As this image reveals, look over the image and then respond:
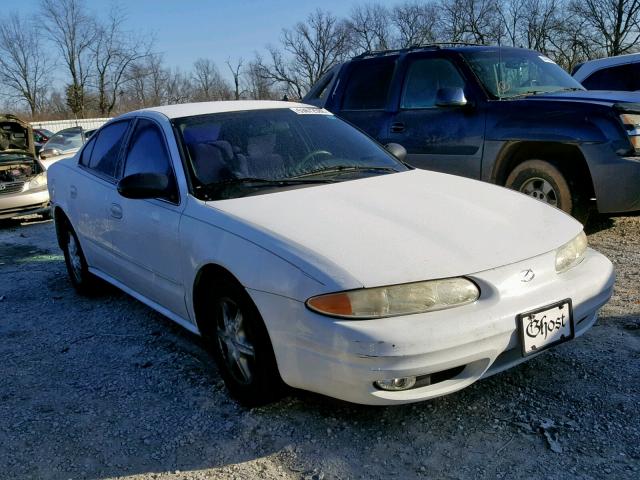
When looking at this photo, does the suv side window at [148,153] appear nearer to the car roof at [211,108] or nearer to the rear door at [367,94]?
the car roof at [211,108]

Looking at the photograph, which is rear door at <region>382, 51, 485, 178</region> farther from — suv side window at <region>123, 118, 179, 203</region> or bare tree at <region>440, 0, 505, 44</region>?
bare tree at <region>440, 0, 505, 44</region>

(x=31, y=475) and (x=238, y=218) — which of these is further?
(x=238, y=218)

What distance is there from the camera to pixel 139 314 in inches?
175

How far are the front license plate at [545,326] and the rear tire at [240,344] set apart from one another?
41.5 inches

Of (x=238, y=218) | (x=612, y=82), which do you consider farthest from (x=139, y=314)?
(x=612, y=82)

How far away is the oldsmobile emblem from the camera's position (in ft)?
8.26

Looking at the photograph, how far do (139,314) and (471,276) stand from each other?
2.79 m

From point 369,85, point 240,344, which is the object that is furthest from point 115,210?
point 369,85

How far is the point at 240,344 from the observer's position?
2873 mm

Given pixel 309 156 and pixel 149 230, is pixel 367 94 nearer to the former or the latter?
pixel 309 156

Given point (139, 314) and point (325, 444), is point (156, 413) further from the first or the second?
point (139, 314)

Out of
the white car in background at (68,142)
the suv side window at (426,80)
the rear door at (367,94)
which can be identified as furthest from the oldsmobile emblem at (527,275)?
the white car in background at (68,142)

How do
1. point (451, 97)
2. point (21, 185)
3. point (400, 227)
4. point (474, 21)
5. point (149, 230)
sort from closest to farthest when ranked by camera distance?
point (400, 227) → point (149, 230) → point (451, 97) → point (21, 185) → point (474, 21)

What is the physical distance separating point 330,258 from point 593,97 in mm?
3783
